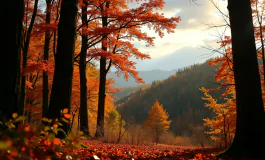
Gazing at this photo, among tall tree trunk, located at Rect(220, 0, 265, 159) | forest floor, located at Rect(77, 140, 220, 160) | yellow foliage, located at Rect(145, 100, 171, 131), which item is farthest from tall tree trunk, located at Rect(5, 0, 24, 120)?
yellow foliage, located at Rect(145, 100, 171, 131)

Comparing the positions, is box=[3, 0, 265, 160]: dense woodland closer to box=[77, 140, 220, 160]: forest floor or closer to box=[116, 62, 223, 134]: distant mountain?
box=[77, 140, 220, 160]: forest floor

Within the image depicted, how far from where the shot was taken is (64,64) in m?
5.37

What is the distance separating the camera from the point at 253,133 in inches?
186

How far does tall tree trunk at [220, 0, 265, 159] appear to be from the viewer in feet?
15.5

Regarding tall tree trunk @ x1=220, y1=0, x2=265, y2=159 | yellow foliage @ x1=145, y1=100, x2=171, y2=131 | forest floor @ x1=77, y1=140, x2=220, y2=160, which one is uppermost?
tall tree trunk @ x1=220, y1=0, x2=265, y2=159

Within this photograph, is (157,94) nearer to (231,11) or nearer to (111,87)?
(111,87)

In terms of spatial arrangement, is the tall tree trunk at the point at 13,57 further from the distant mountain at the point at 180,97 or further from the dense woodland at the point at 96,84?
the distant mountain at the point at 180,97


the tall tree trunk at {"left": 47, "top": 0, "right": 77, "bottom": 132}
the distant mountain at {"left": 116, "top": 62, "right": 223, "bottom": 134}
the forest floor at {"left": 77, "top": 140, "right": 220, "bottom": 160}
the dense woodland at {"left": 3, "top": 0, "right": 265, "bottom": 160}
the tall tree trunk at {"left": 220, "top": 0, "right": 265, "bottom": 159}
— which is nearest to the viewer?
the dense woodland at {"left": 3, "top": 0, "right": 265, "bottom": 160}

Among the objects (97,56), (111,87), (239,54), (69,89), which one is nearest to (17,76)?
(69,89)

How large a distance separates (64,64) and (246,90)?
391 centimetres

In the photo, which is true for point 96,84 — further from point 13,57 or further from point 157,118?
point 157,118

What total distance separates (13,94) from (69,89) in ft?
5.77

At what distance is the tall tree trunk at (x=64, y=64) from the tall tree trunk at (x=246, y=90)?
140 inches

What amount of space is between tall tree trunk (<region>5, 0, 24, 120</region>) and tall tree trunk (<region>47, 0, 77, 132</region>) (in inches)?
59.8
